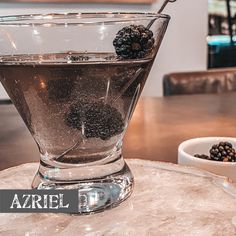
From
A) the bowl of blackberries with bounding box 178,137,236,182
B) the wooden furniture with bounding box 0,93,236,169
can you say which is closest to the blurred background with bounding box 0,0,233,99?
the wooden furniture with bounding box 0,93,236,169

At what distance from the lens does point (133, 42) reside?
59cm

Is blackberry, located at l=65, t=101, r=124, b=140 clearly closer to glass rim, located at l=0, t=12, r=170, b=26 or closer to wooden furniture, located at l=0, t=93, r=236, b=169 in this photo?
glass rim, located at l=0, t=12, r=170, b=26

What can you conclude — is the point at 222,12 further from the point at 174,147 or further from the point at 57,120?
the point at 57,120

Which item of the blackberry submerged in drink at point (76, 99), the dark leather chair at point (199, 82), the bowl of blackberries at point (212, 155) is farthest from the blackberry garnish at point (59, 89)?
the dark leather chair at point (199, 82)

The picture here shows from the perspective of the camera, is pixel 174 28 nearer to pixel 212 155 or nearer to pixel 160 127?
pixel 160 127

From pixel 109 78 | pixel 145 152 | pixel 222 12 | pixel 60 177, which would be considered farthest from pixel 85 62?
pixel 222 12

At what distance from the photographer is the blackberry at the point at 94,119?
589 millimetres

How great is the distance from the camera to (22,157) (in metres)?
0.87

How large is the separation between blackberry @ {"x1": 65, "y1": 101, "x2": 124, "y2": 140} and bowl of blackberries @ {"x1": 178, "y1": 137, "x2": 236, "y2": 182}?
0.19 meters

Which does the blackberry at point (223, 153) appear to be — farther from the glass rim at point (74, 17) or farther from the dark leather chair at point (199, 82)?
the dark leather chair at point (199, 82)

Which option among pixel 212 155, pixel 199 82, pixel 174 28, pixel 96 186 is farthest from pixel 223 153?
pixel 174 28

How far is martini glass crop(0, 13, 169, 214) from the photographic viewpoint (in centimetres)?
58

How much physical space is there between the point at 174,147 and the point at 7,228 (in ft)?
1.51


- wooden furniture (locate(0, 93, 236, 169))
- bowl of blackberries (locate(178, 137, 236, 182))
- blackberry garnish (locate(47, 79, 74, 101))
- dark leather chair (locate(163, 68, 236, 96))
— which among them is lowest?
dark leather chair (locate(163, 68, 236, 96))
